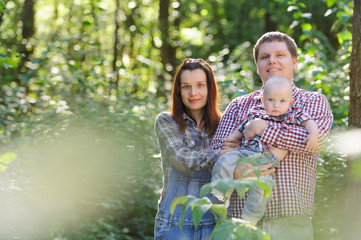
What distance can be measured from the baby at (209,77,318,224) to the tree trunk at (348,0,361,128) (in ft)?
3.60

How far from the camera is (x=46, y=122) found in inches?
254

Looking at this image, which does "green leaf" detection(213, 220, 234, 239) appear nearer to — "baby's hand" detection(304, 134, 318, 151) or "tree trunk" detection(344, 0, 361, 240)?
"baby's hand" detection(304, 134, 318, 151)

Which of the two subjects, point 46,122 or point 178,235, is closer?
point 178,235

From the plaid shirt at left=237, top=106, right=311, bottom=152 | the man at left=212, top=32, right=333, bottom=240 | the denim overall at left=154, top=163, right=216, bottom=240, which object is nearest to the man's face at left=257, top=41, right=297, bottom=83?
the man at left=212, top=32, right=333, bottom=240

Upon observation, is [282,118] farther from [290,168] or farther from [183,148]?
[183,148]

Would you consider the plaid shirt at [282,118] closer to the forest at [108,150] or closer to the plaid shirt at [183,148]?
the plaid shirt at [183,148]

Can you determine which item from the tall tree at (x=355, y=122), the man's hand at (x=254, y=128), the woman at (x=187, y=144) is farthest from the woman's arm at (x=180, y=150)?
the tall tree at (x=355, y=122)

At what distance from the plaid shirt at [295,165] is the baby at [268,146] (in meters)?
0.05

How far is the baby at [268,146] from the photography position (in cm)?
284

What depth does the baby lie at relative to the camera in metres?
2.84

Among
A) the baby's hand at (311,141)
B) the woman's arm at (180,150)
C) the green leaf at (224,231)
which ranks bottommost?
the green leaf at (224,231)

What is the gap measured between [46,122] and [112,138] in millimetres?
Answer: 988

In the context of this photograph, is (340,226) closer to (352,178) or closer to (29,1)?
(352,178)

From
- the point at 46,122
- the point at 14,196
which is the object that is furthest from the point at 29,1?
the point at 14,196
